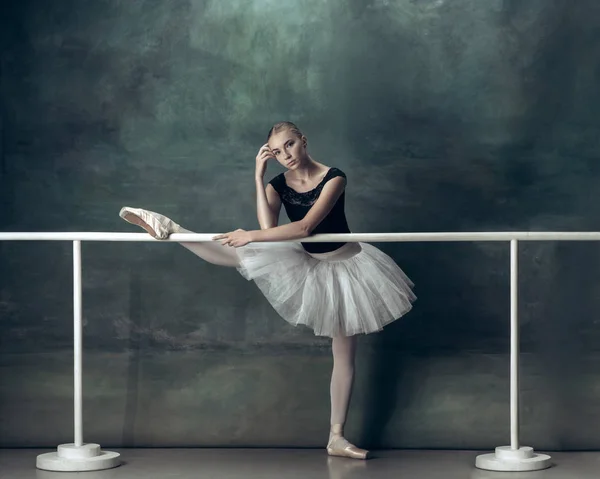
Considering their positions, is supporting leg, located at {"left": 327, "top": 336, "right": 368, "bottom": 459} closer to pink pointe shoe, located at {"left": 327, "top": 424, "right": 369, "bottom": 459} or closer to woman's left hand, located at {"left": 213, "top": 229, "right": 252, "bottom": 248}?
pink pointe shoe, located at {"left": 327, "top": 424, "right": 369, "bottom": 459}

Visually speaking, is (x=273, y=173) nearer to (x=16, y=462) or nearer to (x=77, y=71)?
(x=77, y=71)

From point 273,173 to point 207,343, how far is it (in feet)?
2.46

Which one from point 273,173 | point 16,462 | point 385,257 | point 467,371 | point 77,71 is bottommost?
point 16,462

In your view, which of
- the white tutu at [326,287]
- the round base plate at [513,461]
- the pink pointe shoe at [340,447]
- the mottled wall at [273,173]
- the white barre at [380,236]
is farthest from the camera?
the mottled wall at [273,173]

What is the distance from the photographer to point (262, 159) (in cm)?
458

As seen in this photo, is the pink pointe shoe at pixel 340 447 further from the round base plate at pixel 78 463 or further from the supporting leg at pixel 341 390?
the round base plate at pixel 78 463

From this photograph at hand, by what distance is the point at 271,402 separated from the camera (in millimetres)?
5023

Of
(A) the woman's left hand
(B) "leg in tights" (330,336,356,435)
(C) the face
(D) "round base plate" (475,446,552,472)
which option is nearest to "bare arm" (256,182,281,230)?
(C) the face

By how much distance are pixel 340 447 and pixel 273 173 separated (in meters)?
1.14

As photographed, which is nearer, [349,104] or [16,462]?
[16,462]

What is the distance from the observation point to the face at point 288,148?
14.9 feet

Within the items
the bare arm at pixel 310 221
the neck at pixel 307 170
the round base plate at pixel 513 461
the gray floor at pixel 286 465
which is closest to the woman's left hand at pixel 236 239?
the bare arm at pixel 310 221

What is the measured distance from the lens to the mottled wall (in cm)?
495

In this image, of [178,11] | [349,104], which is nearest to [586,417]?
[349,104]
